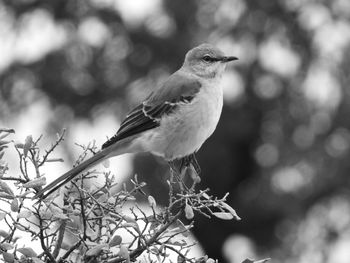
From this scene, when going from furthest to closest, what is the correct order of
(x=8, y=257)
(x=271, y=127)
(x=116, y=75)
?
1. (x=271, y=127)
2. (x=116, y=75)
3. (x=8, y=257)

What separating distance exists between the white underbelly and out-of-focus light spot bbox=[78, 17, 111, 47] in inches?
182

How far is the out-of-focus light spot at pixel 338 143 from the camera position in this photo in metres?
10.1

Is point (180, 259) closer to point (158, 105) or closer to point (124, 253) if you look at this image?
point (124, 253)

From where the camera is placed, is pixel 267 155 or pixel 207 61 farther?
pixel 267 155

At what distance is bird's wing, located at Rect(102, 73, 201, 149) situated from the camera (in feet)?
16.6

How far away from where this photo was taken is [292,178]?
1009 centimetres

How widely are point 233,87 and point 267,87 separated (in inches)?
19.5

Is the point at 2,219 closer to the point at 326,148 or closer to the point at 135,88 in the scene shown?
the point at 135,88

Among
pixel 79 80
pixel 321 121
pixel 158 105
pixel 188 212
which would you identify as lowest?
pixel 188 212

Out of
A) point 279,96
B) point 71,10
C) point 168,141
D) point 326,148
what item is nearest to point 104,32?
point 71,10

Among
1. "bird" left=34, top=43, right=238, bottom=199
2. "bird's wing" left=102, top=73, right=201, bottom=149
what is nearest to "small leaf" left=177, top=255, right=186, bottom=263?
"bird" left=34, top=43, right=238, bottom=199

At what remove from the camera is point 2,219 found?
124 inches

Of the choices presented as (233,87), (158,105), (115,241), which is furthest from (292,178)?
(115,241)

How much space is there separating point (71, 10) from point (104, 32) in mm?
495
